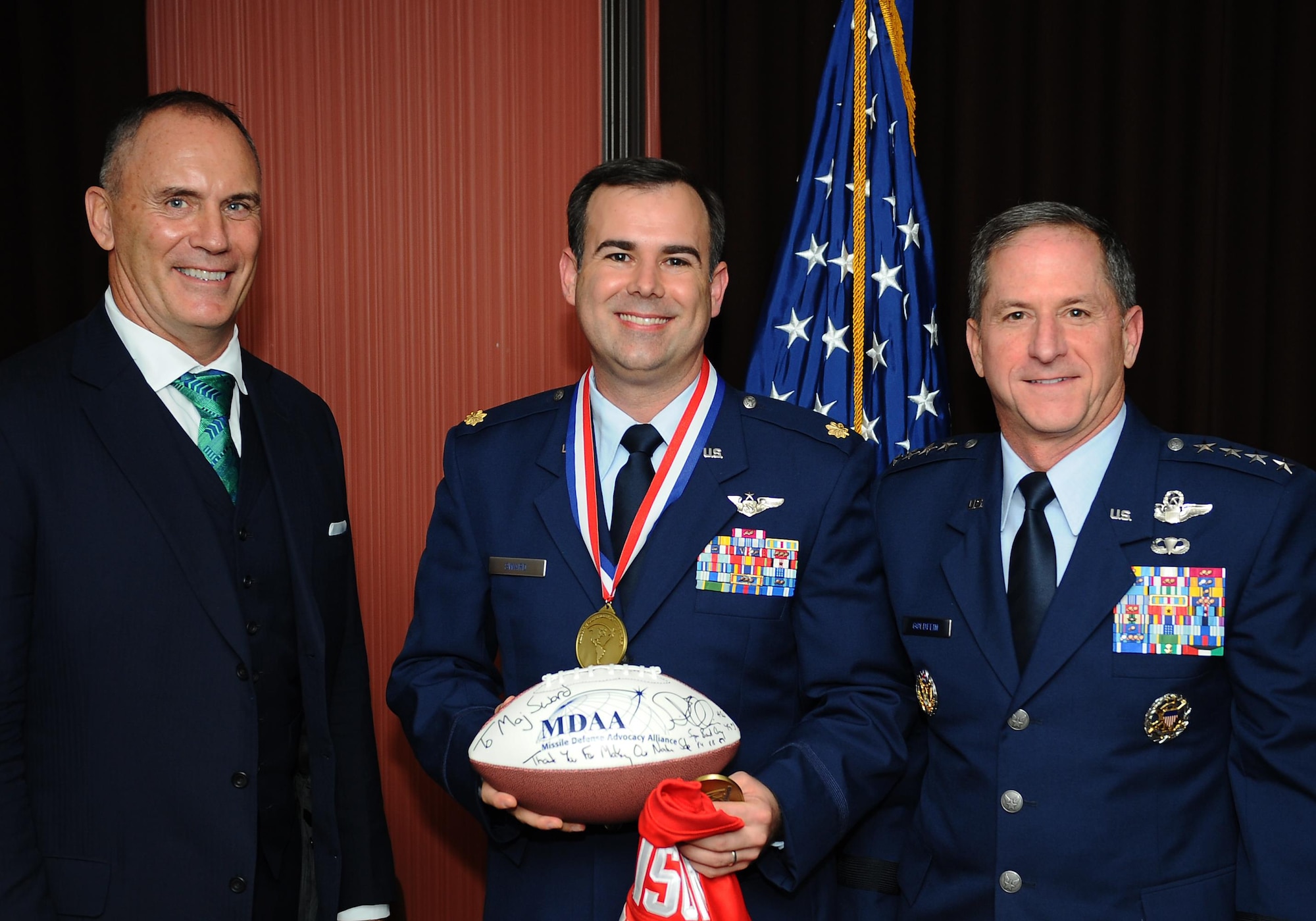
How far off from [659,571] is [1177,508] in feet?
2.82

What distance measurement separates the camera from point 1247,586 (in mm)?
1759

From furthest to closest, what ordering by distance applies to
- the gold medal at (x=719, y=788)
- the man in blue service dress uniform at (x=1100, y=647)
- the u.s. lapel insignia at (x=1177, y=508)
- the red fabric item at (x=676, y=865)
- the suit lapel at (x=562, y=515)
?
the suit lapel at (x=562, y=515) < the u.s. lapel insignia at (x=1177, y=508) < the man in blue service dress uniform at (x=1100, y=647) < the gold medal at (x=719, y=788) < the red fabric item at (x=676, y=865)

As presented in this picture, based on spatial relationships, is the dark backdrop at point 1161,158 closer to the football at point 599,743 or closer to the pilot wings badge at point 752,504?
the pilot wings badge at point 752,504

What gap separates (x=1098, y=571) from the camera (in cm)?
181

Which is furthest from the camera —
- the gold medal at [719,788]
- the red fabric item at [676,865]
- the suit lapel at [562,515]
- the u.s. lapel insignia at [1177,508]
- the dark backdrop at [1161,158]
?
the dark backdrop at [1161,158]

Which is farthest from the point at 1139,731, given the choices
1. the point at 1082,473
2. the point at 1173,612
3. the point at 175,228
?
the point at 175,228

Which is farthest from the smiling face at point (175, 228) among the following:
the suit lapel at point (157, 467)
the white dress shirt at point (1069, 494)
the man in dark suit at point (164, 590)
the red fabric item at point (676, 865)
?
the white dress shirt at point (1069, 494)

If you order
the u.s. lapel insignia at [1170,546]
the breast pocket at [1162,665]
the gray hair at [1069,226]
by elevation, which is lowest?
the breast pocket at [1162,665]

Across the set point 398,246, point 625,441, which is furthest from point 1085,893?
point 398,246

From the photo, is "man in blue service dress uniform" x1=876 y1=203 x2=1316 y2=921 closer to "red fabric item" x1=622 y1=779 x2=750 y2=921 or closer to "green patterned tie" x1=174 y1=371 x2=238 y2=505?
"red fabric item" x1=622 y1=779 x2=750 y2=921

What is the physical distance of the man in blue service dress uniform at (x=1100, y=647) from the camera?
1726 millimetres

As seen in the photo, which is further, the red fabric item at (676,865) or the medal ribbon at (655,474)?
the medal ribbon at (655,474)

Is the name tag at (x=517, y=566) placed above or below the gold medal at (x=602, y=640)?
above

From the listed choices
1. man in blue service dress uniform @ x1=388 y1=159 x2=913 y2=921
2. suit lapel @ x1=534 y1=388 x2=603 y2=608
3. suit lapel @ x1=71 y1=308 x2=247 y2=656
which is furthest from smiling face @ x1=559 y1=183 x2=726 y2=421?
suit lapel @ x1=71 y1=308 x2=247 y2=656
